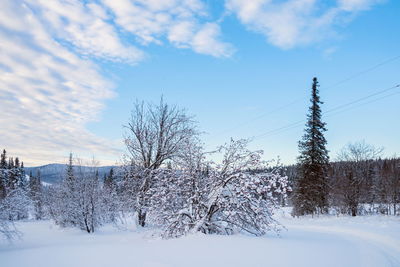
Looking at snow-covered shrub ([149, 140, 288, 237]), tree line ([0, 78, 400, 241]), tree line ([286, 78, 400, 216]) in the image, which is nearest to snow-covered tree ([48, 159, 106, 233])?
tree line ([0, 78, 400, 241])

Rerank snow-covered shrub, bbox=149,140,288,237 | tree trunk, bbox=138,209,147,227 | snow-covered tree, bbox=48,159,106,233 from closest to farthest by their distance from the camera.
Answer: snow-covered shrub, bbox=149,140,288,237, tree trunk, bbox=138,209,147,227, snow-covered tree, bbox=48,159,106,233

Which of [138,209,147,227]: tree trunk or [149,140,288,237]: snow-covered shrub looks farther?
[138,209,147,227]: tree trunk

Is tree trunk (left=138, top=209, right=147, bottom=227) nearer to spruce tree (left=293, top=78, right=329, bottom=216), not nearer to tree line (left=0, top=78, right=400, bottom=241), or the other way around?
tree line (left=0, top=78, right=400, bottom=241)

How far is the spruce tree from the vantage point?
97.1 ft

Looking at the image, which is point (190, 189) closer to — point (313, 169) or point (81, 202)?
point (81, 202)

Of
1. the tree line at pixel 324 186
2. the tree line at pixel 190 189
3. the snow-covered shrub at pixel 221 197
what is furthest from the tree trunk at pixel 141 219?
the tree line at pixel 324 186

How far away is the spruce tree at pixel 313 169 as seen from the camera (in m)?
29.6

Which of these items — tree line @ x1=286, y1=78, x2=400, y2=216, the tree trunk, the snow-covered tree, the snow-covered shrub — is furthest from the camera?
tree line @ x1=286, y1=78, x2=400, y2=216

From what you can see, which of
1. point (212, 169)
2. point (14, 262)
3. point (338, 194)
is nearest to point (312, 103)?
point (338, 194)

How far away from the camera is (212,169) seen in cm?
1136

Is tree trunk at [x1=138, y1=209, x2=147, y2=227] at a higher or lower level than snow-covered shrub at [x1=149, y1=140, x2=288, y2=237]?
lower

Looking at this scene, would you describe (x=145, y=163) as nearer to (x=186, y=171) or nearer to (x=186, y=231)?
(x=186, y=171)

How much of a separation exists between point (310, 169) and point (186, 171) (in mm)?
22484

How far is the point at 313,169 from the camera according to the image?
100.0 ft
